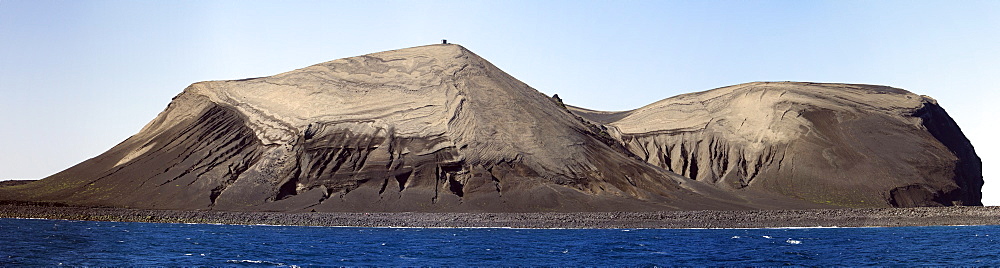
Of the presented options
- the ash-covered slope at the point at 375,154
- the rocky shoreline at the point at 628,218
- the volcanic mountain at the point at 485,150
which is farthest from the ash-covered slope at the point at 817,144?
the rocky shoreline at the point at 628,218

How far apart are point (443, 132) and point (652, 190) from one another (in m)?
25.1

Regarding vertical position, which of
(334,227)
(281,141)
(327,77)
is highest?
(327,77)

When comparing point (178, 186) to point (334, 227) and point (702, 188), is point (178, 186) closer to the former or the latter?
point (334, 227)

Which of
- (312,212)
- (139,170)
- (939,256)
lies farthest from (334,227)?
(939,256)

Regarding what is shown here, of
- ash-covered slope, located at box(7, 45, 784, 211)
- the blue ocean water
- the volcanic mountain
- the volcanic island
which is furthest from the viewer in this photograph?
the volcanic mountain

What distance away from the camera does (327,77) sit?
12475 cm

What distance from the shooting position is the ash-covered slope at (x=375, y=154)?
102 meters

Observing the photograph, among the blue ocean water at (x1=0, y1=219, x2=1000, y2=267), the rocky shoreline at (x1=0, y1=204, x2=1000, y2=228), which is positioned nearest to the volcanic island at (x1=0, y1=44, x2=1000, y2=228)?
the rocky shoreline at (x1=0, y1=204, x2=1000, y2=228)

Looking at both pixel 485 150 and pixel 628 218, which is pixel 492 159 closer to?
pixel 485 150

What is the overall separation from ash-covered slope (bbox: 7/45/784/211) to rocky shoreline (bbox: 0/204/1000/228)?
6.99 meters

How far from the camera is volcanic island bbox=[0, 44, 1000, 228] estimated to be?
95250mm

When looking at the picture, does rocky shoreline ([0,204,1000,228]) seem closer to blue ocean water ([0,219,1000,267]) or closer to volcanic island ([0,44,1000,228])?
volcanic island ([0,44,1000,228])

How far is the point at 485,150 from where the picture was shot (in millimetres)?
109875

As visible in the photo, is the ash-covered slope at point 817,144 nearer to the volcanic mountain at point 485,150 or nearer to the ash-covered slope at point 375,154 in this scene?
the volcanic mountain at point 485,150
